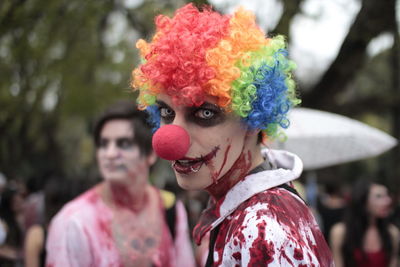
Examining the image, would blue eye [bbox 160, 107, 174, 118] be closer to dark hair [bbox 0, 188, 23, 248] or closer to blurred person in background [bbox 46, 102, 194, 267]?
blurred person in background [bbox 46, 102, 194, 267]

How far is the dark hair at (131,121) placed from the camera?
327 centimetres

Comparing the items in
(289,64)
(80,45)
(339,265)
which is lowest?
(339,265)

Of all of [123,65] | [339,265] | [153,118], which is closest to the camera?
[153,118]

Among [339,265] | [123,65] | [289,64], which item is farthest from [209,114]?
[123,65]

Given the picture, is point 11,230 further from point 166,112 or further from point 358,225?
point 166,112

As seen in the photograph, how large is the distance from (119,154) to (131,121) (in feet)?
0.77

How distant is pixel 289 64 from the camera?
1987 millimetres

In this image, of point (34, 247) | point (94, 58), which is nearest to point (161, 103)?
point (34, 247)

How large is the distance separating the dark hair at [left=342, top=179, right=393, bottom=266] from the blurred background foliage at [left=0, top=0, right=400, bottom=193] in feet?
6.31

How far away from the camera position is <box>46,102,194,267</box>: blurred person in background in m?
3.06

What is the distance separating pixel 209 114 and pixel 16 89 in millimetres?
9329

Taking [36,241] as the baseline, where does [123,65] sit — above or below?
above

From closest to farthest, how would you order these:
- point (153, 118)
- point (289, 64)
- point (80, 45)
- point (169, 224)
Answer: point (289, 64) < point (153, 118) < point (169, 224) < point (80, 45)

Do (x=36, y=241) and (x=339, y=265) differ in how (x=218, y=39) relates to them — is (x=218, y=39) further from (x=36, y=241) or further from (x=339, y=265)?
(x=339, y=265)
